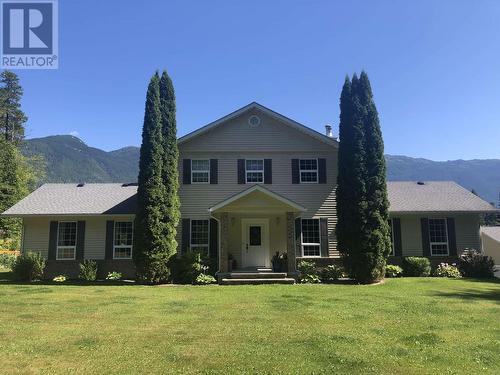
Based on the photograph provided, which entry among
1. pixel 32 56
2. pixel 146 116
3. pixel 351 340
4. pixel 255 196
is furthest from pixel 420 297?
pixel 32 56

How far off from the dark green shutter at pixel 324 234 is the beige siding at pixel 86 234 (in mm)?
9164

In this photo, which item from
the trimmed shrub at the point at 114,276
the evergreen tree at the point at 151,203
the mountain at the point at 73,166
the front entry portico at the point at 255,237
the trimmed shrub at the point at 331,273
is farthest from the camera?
the mountain at the point at 73,166

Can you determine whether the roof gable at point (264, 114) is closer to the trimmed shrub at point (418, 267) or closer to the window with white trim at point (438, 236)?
the window with white trim at point (438, 236)

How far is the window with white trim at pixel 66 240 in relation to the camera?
19.2 meters

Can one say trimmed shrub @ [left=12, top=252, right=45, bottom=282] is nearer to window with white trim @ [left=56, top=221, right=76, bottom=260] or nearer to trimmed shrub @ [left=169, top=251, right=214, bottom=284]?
window with white trim @ [left=56, top=221, right=76, bottom=260]

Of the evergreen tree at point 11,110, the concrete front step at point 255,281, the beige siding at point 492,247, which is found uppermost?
the evergreen tree at point 11,110

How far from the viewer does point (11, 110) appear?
173 ft

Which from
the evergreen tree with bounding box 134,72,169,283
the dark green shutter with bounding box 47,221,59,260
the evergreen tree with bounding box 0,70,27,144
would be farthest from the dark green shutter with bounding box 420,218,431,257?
the evergreen tree with bounding box 0,70,27,144

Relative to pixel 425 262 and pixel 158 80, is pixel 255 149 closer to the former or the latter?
pixel 158 80

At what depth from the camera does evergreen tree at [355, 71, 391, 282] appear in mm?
16703

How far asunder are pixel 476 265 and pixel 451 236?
1.71 m

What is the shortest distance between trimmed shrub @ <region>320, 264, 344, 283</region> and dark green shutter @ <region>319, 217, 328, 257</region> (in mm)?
1349

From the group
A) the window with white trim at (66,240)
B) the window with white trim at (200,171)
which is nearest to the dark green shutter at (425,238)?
the window with white trim at (200,171)

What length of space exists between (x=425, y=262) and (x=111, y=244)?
14819mm
